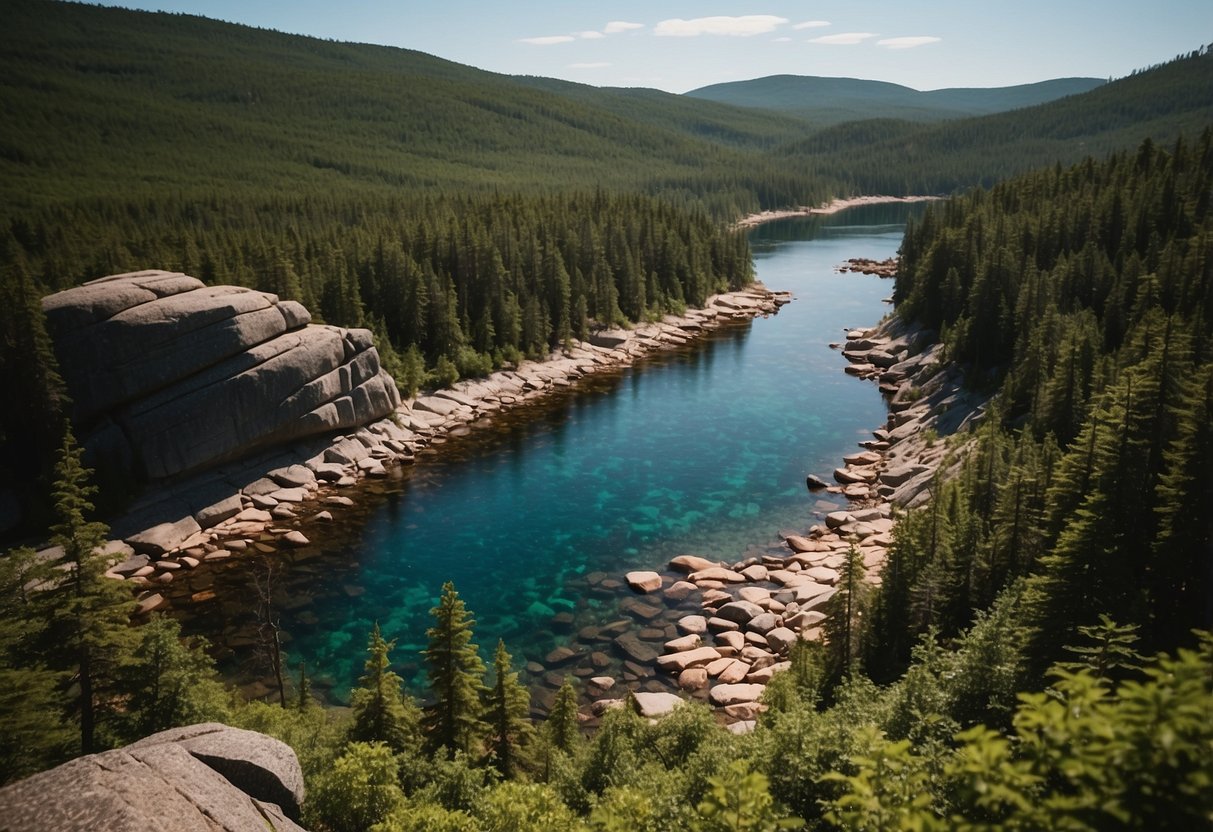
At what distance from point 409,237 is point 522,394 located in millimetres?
27014

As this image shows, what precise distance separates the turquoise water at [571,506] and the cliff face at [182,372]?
33.0 feet

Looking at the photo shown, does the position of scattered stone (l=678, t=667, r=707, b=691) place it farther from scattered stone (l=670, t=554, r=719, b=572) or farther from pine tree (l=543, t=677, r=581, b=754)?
scattered stone (l=670, t=554, r=719, b=572)

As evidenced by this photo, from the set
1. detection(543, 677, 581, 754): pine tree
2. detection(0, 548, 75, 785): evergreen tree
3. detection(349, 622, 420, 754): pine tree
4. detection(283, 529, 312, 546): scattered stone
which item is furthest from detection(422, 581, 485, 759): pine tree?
detection(283, 529, 312, 546): scattered stone

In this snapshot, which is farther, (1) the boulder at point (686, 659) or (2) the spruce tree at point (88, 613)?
(1) the boulder at point (686, 659)

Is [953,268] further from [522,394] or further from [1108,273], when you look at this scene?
[522,394]

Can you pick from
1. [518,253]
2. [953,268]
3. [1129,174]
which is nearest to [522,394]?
[518,253]

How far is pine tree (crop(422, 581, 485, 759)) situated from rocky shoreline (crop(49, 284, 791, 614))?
36.3 ft

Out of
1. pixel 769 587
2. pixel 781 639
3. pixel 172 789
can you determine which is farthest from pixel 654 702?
pixel 172 789

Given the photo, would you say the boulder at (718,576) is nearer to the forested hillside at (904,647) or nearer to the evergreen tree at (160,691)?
the forested hillside at (904,647)

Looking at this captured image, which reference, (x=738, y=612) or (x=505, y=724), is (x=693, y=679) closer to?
(x=738, y=612)

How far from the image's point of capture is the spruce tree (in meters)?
22.9

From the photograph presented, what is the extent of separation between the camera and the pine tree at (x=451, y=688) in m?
24.5

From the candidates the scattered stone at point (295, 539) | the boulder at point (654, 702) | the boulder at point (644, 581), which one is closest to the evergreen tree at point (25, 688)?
the boulder at point (654, 702)

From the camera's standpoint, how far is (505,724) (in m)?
24.6
